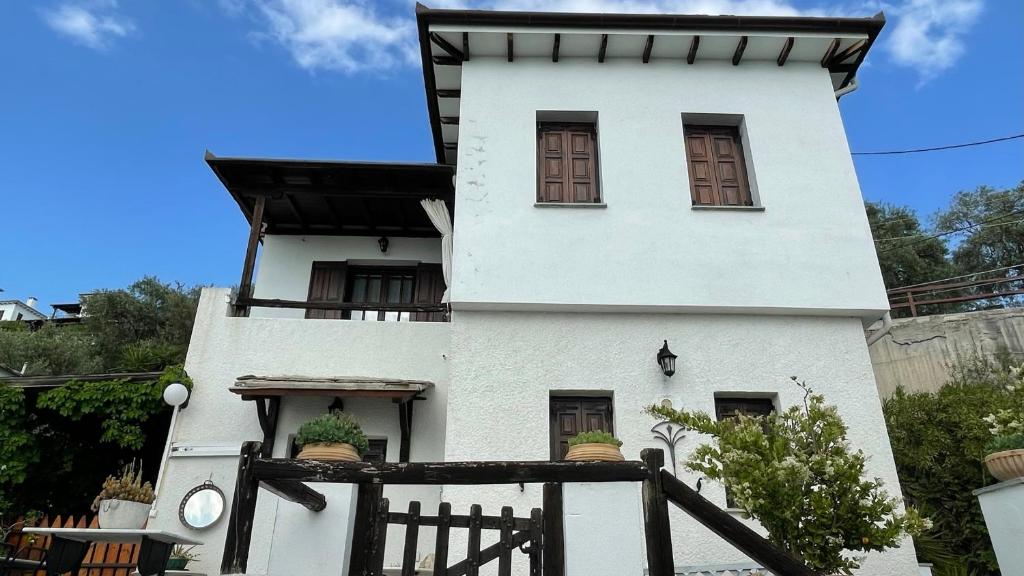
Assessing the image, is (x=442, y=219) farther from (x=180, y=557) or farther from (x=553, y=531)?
(x=553, y=531)

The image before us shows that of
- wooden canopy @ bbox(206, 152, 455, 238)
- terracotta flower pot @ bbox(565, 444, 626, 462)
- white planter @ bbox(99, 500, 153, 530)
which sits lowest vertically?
white planter @ bbox(99, 500, 153, 530)

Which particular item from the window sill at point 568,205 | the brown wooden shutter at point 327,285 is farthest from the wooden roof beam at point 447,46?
the brown wooden shutter at point 327,285

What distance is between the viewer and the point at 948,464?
8438mm

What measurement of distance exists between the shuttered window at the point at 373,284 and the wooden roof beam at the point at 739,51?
5.64 meters

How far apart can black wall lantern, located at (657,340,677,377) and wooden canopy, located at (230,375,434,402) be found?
111 inches

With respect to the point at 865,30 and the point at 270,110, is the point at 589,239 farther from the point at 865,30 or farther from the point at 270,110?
the point at 270,110

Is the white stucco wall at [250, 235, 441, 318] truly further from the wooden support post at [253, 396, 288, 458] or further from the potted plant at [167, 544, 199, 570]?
the potted plant at [167, 544, 199, 570]

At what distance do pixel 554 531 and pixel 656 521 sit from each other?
55cm

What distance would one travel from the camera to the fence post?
3289 millimetres

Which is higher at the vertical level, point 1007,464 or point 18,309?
point 18,309

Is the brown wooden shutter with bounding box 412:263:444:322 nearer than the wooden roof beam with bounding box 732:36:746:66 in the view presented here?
No

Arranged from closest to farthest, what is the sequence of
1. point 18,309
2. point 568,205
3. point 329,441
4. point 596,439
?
point 596,439, point 329,441, point 568,205, point 18,309

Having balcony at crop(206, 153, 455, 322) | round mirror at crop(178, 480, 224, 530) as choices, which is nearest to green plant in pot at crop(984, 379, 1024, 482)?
balcony at crop(206, 153, 455, 322)

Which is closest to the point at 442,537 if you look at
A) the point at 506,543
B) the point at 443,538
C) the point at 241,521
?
the point at 443,538
